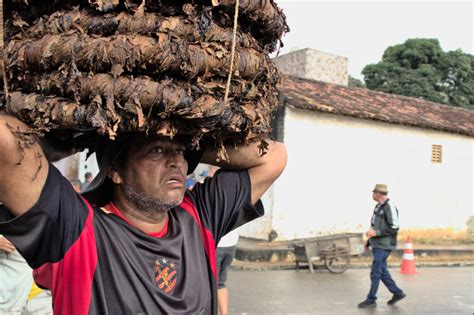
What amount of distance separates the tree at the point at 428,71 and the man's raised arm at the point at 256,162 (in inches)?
1109

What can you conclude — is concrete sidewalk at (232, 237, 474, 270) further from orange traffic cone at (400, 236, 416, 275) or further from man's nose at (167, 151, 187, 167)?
man's nose at (167, 151, 187, 167)

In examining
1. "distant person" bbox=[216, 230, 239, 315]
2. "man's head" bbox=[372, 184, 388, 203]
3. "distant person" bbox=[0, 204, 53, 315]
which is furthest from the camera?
"man's head" bbox=[372, 184, 388, 203]

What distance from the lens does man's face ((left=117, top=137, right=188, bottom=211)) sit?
7.49 ft

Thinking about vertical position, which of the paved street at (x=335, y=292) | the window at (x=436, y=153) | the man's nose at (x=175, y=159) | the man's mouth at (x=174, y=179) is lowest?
the paved street at (x=335, y=292)

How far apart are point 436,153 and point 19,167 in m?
16.3

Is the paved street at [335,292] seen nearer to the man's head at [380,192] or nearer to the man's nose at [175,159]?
the man's head at [380,192]

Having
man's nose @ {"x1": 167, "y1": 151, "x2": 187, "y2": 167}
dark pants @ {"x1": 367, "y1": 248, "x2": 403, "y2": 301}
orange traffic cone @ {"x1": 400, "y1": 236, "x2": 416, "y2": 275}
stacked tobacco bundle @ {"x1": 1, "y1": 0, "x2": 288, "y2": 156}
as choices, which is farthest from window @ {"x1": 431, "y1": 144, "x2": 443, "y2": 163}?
stacked tobacco bundle @ {"x1": 1, "y1": 0, "x2": 288, "y2": 156}

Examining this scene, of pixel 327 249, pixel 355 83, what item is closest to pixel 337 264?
pixel 327 249

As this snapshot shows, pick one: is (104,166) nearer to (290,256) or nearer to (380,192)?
(380,192)

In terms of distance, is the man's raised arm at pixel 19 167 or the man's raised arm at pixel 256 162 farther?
the man's raised arm at pixel 256 162

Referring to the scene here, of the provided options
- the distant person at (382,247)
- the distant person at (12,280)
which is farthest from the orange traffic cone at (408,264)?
the distant person at (12,280)

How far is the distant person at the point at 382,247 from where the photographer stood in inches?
332

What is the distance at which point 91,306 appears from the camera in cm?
205

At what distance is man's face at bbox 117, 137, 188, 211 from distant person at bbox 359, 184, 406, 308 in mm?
6634
